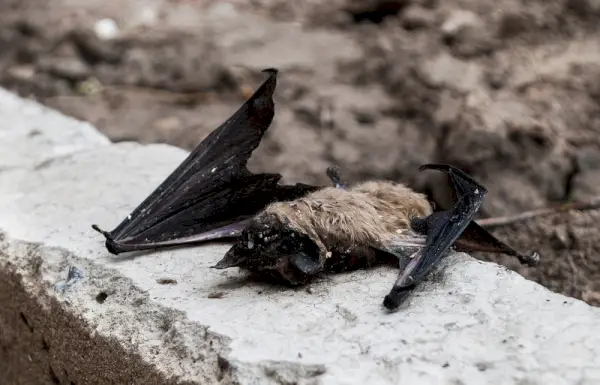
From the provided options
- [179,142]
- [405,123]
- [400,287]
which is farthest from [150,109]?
[400,287]

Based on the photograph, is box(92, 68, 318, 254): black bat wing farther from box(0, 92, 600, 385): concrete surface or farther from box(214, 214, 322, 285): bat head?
box(214, 214, 322, 285): bat head

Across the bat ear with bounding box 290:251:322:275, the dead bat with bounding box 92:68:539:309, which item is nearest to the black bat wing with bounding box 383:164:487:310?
the dead bat with bounding box 92:68:539:309

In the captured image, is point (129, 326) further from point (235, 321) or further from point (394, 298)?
point (394, 298)

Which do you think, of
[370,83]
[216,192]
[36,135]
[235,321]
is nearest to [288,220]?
[235,321]

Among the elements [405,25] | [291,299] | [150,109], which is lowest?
[150,109]

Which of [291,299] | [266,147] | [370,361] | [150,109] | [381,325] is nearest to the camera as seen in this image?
[370,361]

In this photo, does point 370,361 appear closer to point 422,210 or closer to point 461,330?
point 461,330

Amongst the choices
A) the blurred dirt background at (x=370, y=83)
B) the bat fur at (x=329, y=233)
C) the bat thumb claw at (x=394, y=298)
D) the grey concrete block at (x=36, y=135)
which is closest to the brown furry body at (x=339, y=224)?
the bat fur at (x=329, y=233)
